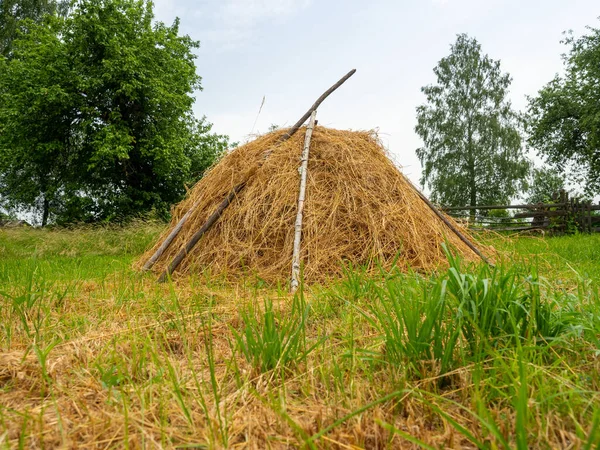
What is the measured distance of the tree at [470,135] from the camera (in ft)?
86.1

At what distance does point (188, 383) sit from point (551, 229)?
1511 centimetres

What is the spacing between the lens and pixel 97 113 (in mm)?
19375

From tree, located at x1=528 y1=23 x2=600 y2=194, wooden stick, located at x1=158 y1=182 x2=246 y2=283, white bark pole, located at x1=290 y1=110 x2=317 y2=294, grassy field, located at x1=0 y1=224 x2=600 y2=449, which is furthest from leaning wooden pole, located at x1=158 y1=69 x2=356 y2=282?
tree, located at x1=528 y1=23 x2=600 y2=194

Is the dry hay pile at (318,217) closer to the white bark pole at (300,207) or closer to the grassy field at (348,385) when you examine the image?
the white bark pole at (300,207)

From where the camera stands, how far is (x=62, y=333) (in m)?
2.12

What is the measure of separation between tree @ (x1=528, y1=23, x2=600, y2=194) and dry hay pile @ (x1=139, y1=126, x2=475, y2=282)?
71.9 feet

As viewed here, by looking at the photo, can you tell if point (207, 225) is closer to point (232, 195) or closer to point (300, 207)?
point (232, 195)

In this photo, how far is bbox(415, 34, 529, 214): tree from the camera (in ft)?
86.1

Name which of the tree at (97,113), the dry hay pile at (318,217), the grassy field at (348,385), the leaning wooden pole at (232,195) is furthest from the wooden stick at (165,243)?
the tree at (97,113)

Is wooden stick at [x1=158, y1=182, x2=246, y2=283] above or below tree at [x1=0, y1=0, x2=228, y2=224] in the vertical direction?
below

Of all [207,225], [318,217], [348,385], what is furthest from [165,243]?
[348,385]

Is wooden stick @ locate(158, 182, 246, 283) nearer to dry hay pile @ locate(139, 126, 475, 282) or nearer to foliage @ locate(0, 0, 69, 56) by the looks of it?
dry hay pile @ locate(139, 126, 475, 282)

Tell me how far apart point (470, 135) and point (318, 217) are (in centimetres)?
→ 2568

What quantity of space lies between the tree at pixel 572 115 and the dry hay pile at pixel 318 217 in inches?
862
